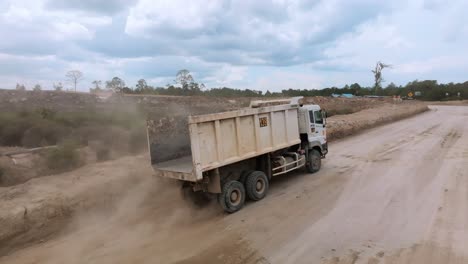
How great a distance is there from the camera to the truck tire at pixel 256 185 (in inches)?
351

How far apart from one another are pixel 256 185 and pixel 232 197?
0.92 meters

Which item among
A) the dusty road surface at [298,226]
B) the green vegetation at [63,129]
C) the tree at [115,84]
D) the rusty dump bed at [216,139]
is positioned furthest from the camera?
the tree at [115,84]

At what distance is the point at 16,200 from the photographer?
8156 millimetres

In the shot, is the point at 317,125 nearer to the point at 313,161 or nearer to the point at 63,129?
the point at 313,161

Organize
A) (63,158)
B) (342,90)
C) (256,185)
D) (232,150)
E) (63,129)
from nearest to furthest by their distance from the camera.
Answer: (232,150) → (256,185) → (63,158) → (63,129) → (342,90)

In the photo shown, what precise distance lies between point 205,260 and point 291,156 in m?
5.51

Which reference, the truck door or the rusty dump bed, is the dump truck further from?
the truck door

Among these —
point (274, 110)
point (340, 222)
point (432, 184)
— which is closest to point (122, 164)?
point (274, 110)

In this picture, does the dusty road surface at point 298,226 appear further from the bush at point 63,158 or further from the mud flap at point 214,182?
the bush at point 63,158

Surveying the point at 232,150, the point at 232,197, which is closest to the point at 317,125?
the point at 232,150

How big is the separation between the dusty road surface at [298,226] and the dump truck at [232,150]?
0.58m

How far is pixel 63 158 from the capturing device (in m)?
11.0

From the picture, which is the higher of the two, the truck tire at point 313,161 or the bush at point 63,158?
the bush at point 63,158

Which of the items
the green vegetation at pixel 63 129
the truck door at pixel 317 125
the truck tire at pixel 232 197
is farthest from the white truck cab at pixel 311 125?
the green vegetation at pixel 63 129
